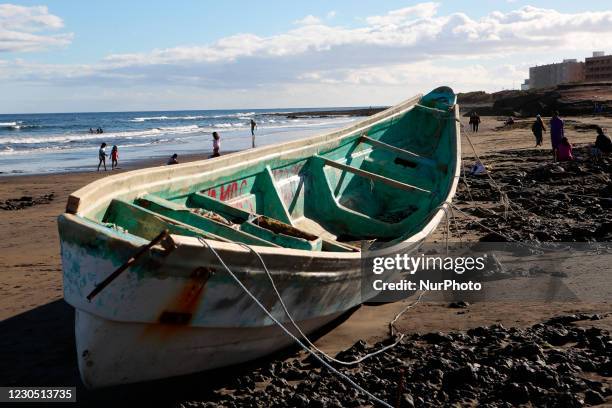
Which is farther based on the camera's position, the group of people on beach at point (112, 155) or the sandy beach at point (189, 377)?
the group of people on beach at point (112, 155)

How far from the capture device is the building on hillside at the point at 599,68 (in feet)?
276

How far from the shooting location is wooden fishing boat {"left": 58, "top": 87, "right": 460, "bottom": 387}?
352cm

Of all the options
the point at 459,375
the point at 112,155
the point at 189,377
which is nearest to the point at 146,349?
the point at 189,377

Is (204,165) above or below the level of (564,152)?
above

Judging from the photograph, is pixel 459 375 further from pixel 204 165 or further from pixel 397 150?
pixel 397 150

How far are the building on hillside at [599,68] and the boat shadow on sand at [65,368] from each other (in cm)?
8833

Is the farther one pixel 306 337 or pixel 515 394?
pixel 306 337

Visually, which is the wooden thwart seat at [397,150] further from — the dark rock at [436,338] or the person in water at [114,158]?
the person in water at [114,158]

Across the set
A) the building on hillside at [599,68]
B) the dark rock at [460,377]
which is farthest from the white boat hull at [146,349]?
the building on hillside at [599,68]

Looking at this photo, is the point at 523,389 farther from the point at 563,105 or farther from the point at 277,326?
the point at 563,105

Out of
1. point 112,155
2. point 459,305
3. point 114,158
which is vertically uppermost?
point 112,155

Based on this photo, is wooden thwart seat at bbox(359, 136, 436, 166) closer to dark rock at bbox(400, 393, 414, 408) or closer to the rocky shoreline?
the rocky shoreline

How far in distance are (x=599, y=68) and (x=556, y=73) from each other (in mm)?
28496

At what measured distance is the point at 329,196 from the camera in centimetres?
761
